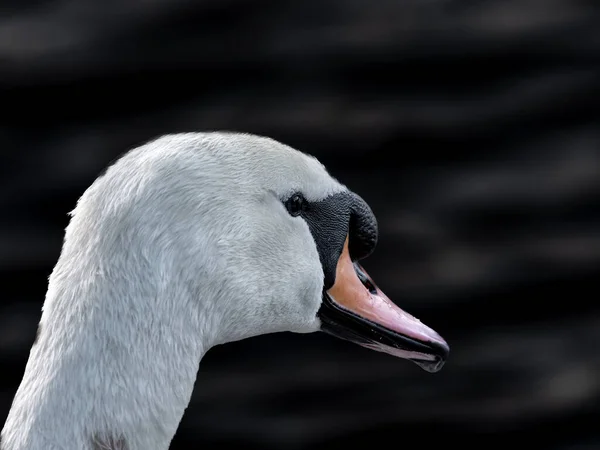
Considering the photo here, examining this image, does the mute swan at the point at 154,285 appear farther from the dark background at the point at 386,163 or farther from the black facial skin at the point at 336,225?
the dark background at the point at 386,163

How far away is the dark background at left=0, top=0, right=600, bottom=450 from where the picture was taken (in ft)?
11.1

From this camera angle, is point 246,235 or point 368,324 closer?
point 246,235

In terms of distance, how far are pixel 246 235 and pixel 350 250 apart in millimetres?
326

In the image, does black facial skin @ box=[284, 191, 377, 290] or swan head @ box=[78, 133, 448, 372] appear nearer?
swan head @ box=[78, 133, 448, 372]

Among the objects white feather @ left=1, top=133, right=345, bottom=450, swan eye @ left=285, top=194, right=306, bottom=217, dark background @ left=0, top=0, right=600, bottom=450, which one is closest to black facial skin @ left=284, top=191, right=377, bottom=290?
swan eye @ left=285, top=194, right=306, bottom=217

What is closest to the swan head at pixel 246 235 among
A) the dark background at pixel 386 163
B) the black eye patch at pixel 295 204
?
the black eye patch at pixel 295 204

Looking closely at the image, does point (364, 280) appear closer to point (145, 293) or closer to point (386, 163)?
point (145, 293)

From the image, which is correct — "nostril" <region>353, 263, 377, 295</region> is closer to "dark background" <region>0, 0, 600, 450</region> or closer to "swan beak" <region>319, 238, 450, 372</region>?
"swan beak" <region>319, 238, 450, 372</region>

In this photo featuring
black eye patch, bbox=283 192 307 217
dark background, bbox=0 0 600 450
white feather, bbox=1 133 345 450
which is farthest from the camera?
dark background, bbox=0 0 600 450

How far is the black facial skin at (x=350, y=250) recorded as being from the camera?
186 centimetres

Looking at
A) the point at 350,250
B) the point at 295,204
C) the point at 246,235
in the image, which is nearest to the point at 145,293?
the point at 246,235

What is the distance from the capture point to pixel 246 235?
5.55 ft

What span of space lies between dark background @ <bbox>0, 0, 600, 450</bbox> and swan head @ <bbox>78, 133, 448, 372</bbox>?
1.48 metres

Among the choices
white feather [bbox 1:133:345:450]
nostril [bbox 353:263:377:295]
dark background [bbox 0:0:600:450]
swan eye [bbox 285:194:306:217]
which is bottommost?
white feather [bbox 1:133:345:450]
